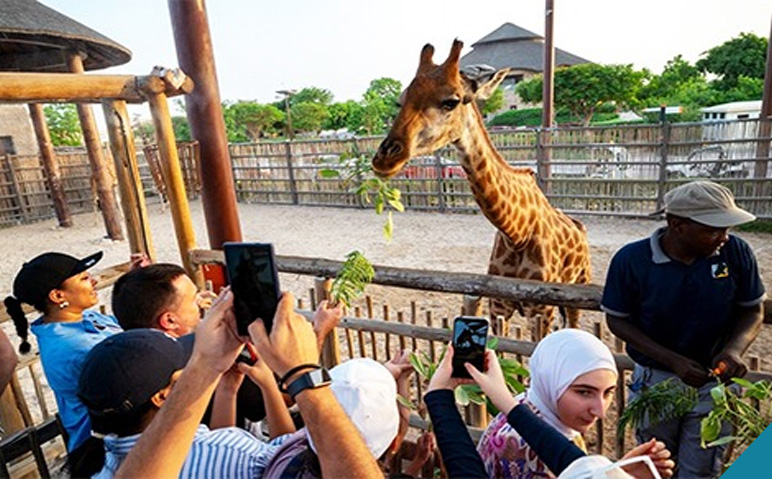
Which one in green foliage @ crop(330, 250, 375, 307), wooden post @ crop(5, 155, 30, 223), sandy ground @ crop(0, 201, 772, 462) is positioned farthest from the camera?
wooden post @ crop(5, 155, 30, 223)

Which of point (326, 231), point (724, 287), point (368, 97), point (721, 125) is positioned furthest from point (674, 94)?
point (724, 287)

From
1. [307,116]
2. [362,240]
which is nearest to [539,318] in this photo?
[362,240]

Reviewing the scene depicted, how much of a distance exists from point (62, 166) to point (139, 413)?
47.7 ft

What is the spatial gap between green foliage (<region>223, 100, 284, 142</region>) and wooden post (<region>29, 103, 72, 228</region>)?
59.7ft

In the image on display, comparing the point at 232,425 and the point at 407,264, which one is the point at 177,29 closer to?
the point at 232,425

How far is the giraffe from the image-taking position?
2439mm

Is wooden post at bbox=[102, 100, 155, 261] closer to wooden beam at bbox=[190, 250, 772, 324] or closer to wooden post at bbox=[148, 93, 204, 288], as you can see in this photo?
wooden post at bbox=[148, 93, 204, 288]

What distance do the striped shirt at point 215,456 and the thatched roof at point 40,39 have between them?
530 centimetres

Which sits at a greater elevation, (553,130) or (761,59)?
(761,59)

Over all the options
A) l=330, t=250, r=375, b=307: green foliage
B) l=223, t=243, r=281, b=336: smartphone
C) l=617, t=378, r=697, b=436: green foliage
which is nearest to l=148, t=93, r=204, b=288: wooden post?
l=330, t=250, r=375, b=307: green foliage

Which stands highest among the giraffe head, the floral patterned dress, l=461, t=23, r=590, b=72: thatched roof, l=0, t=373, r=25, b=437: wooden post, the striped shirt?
l=461, t=23, r=590, b=72: thatched roof

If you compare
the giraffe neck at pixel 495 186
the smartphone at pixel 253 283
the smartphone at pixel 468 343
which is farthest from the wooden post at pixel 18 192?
the smartphone at pixel 468 343

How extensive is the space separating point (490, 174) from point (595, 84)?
21934mm

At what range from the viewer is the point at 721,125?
8.17 m
